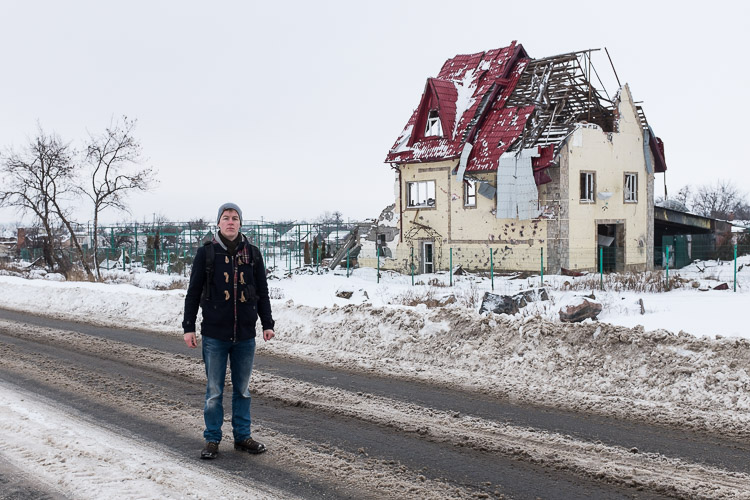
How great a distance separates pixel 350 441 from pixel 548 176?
21731 millimetres

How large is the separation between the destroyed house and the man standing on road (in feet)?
66.0

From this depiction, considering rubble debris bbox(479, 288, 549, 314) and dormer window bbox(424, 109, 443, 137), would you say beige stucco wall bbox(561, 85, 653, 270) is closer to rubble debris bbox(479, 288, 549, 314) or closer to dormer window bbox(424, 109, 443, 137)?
dormer window bbox(424, 109, 443, 137)

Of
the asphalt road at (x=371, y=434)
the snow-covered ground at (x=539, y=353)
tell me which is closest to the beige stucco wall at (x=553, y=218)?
the snow-covered ground at (x=539, y=353)

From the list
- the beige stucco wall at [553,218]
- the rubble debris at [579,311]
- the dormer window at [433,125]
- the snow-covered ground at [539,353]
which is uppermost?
the dormer window at [433,125]

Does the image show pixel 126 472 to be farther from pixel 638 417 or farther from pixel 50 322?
pixel 50 322

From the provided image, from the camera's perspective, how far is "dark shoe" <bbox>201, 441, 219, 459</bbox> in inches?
219

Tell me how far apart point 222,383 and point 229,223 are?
138 cm

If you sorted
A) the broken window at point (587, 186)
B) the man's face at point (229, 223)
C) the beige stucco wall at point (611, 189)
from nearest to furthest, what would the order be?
1. the man's face at point (229, 223)
2. the beige stucco wall at point (611, 189)
3. the broken window at point (587, 186)

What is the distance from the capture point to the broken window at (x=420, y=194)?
29.6 meters

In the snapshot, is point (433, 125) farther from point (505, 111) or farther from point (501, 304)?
point (501, 304)

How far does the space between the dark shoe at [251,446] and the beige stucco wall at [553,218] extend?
20724mm

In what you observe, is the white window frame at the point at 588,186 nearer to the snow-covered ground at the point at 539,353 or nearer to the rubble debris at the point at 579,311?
the snow-covered ground at the point at 539,353

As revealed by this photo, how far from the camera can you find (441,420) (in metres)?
6.70

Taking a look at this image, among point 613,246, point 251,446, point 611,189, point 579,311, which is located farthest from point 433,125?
point 251,446
